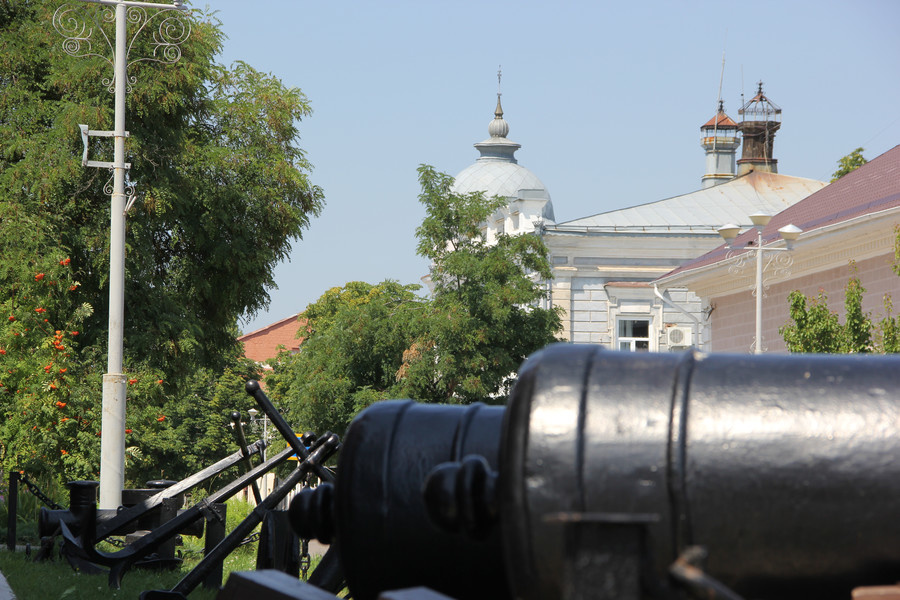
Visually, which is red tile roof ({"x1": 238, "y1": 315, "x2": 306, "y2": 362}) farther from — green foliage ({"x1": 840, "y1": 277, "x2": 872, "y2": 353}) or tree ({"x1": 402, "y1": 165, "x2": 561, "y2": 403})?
green foliage ({"x1": 840, "y1": 277, "x2": 872, "y2": 353})

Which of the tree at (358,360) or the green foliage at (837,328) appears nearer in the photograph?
the green foliage at (837,328)

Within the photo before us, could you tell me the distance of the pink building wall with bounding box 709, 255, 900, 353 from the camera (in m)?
19.9

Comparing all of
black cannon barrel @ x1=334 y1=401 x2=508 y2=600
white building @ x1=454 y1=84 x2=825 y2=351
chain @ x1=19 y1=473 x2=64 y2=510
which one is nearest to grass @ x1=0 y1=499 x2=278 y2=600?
chain @ x1=19 y1=473 x2=64 y2=510

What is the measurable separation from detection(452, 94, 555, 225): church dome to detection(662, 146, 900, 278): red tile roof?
20.4 metres

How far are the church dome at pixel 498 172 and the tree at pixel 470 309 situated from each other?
1650 cm

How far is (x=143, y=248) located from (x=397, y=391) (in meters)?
9.02

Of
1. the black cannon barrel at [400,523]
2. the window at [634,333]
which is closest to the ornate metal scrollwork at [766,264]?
the window at [634,333]

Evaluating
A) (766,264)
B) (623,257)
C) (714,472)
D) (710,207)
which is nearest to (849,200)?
(766,264)

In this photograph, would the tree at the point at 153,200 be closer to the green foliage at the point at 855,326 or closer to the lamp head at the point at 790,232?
the lamp head at the point at 790,232

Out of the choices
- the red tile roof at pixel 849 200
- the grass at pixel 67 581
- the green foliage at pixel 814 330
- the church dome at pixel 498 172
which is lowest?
the grass at pixel 67 581

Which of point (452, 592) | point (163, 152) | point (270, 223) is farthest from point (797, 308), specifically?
point (452, 592)

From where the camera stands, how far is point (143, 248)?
20.2 meters

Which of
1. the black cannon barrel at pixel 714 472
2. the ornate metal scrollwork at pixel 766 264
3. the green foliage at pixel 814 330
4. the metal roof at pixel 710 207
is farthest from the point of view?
the metal roof at pixel 710 207

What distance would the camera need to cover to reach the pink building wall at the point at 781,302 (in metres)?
19.9
